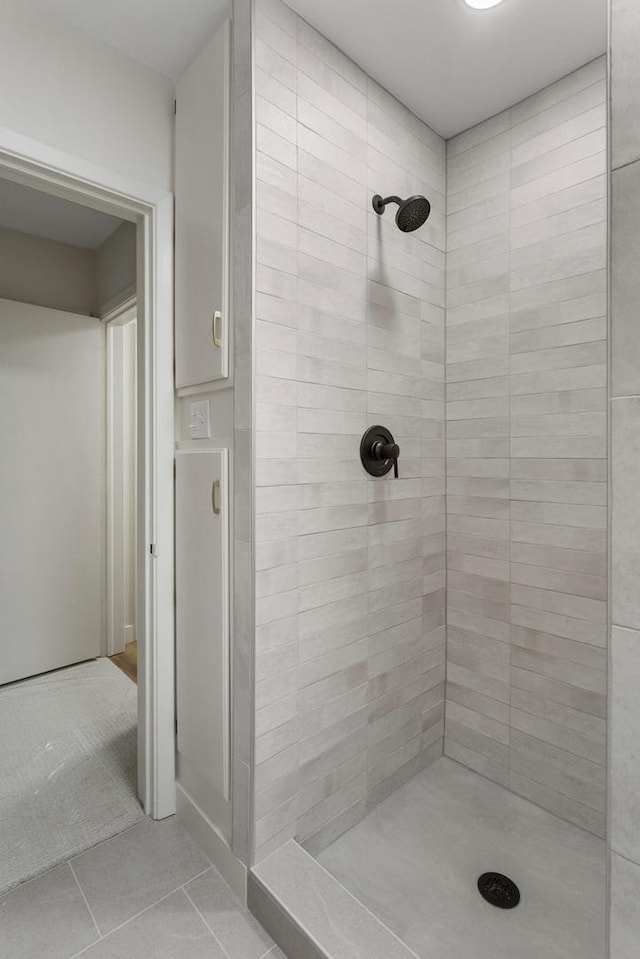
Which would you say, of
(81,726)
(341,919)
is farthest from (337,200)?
(81,726)

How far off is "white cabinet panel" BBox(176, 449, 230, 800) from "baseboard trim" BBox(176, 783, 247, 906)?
0.43 feet

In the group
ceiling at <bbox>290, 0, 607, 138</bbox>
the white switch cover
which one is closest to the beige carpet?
the white switch cover

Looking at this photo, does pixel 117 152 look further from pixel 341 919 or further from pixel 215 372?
pixel 341 919

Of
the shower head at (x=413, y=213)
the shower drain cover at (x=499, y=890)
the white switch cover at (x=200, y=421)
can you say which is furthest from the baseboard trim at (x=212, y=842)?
the shower head at (x=413, y=213)

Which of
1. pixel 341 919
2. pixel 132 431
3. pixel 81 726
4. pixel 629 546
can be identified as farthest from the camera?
pixel 132 431

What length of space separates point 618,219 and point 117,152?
59.8 inches

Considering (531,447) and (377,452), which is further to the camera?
(531,447)

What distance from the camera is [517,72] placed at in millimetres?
1704

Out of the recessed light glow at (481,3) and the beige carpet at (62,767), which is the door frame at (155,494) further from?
the recessed light glow at (481,3)

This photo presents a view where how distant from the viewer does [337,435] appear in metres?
1.58

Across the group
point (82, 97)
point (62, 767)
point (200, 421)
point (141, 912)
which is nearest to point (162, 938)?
point (141, 912)

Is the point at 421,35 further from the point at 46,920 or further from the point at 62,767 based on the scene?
the point at 62,767

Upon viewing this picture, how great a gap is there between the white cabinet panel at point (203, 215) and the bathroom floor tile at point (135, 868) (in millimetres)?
1479

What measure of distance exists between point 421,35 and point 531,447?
1.35 meters
